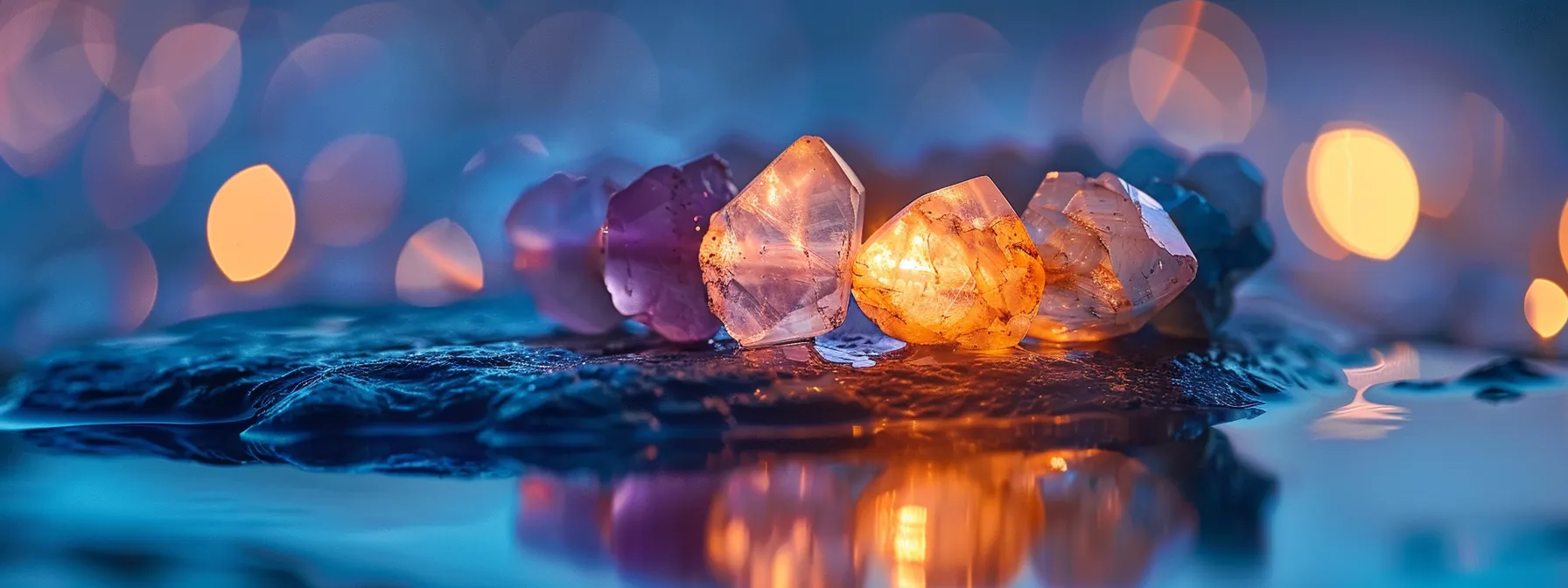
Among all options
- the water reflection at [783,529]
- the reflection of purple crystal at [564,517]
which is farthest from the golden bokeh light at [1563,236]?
Result: the reflection of purple crystal at [564,517]

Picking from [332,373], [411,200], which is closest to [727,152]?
[411,200]

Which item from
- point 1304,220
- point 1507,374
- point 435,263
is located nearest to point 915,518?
point 1507,374

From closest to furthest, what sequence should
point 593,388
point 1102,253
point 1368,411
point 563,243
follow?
1. point 593,388
2. point 1368,411
3. point 1102,253
4. point 563,243

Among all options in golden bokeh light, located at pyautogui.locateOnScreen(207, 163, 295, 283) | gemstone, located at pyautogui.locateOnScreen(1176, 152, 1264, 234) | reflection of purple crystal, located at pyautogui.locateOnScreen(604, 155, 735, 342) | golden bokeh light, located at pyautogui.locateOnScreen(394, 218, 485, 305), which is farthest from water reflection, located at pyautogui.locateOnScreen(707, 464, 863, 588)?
golden bokeh light, located at pyautogui.locateOnScreen(207, 163, 295, 283)

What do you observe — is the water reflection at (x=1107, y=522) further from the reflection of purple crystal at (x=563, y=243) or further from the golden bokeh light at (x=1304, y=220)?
the golden bokeh light at (x=1304, y=220)

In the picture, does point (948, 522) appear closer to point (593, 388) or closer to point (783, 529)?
point (783, 529)

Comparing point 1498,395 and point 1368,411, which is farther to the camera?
point 1498,395

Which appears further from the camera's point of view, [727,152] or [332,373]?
[727,152]

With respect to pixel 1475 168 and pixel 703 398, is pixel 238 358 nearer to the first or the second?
pixel 703 398
